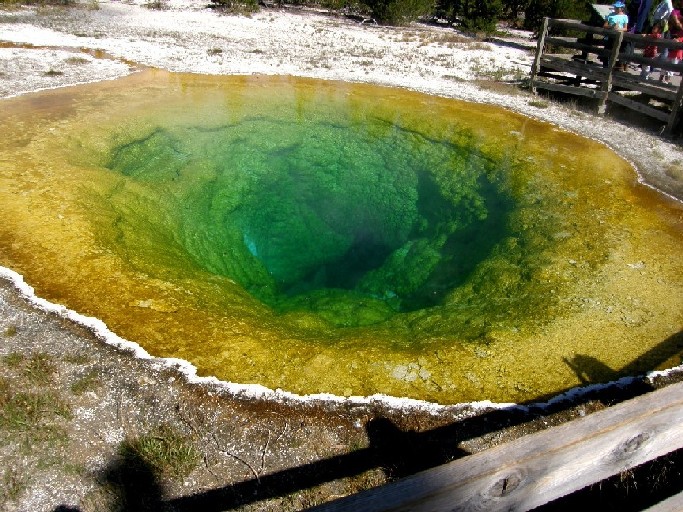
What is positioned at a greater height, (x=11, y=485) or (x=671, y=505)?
(x=671, y=505)

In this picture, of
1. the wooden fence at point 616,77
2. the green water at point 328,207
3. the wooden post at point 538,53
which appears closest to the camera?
the green water at point 328,207

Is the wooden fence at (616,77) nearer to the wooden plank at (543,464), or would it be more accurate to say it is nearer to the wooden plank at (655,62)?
the wooden plank at (655,62)

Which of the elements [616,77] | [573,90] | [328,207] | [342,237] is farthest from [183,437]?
[573,90]

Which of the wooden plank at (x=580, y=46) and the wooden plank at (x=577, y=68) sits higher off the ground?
the wooden plank at (x=580, y=46)

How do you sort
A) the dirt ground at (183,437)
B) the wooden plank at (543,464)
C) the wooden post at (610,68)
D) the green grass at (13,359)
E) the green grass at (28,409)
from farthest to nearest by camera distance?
1. the wooden post at (610,68)
2. the green grass at (13,359)
3. the green grass at (28,409)
4. the dirt ground at (183,437)
5. the wooden plank at (543,464)

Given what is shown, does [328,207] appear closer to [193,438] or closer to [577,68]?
[193,438]

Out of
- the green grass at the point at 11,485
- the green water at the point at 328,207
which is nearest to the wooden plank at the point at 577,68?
the green water at the point at 328,207

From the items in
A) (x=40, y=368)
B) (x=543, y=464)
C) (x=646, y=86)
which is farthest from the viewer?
(x=646, y=86)
